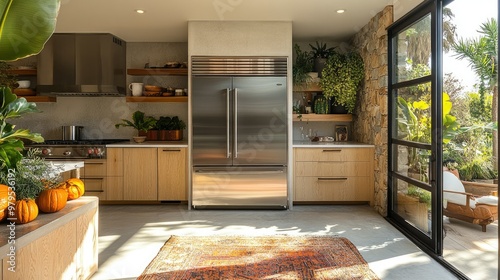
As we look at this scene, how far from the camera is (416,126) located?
375cm

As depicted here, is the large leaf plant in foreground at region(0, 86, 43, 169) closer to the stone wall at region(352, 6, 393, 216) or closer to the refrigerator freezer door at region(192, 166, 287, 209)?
the refrigerator freezer door at region(192, 166, 287, 209)

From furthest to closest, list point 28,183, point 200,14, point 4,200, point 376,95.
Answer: point 376,95 < point 200,14 < point 28,183 < point 4,200

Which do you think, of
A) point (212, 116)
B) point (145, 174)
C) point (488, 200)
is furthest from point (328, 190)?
point (145, 174)

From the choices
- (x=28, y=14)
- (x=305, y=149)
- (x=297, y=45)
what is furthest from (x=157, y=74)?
(x=28, y=14)

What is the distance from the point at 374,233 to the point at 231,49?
9.31 ft

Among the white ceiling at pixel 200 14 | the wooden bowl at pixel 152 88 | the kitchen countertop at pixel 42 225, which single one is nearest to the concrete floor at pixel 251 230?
the kitchen countertop at pixel 42 225

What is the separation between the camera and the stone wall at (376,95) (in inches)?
Result: 180

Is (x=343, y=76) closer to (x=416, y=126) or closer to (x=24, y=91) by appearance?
(x=416, y=126)

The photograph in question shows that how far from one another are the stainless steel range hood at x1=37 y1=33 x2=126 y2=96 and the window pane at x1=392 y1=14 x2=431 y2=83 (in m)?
3.89

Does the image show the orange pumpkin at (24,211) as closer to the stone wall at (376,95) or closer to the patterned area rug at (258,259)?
the patterned area rug at (258,259)

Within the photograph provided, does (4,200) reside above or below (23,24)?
below

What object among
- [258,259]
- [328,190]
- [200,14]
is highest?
[200,14]

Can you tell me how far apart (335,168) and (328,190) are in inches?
12.3

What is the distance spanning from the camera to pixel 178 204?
5383mm
